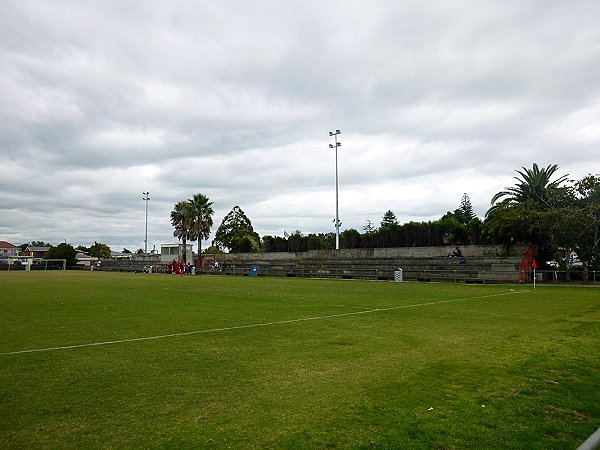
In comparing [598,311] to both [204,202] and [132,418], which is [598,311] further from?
[204,202]

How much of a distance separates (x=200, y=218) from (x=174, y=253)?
6603mm

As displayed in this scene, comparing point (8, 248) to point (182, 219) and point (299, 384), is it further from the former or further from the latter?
point (299, 384)

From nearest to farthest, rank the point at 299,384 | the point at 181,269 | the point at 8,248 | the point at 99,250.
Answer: the point at 299,384 → the point at 181,269 → the point at 99,250 → the point at 8,248

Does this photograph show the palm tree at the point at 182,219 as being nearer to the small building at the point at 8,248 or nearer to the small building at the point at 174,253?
the small building at the point at 174,253

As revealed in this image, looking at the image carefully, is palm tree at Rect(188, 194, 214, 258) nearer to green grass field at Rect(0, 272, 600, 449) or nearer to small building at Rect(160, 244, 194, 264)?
small building at Rect(160, 244, 194, 264)

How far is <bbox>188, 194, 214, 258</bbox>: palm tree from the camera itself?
6981cm

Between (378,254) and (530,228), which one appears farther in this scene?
(378,254)

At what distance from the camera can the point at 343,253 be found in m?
52.0

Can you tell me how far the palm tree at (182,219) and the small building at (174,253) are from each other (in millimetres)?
1319

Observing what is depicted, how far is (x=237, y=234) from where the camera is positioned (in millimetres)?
70625

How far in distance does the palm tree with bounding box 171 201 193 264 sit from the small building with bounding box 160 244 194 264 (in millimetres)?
1319

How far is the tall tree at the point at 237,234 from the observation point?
68500 mm

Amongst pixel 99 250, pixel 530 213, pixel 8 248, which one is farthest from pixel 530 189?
pixel 8 248

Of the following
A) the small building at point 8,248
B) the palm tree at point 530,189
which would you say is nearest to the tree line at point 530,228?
the palm tree at point 530,189
